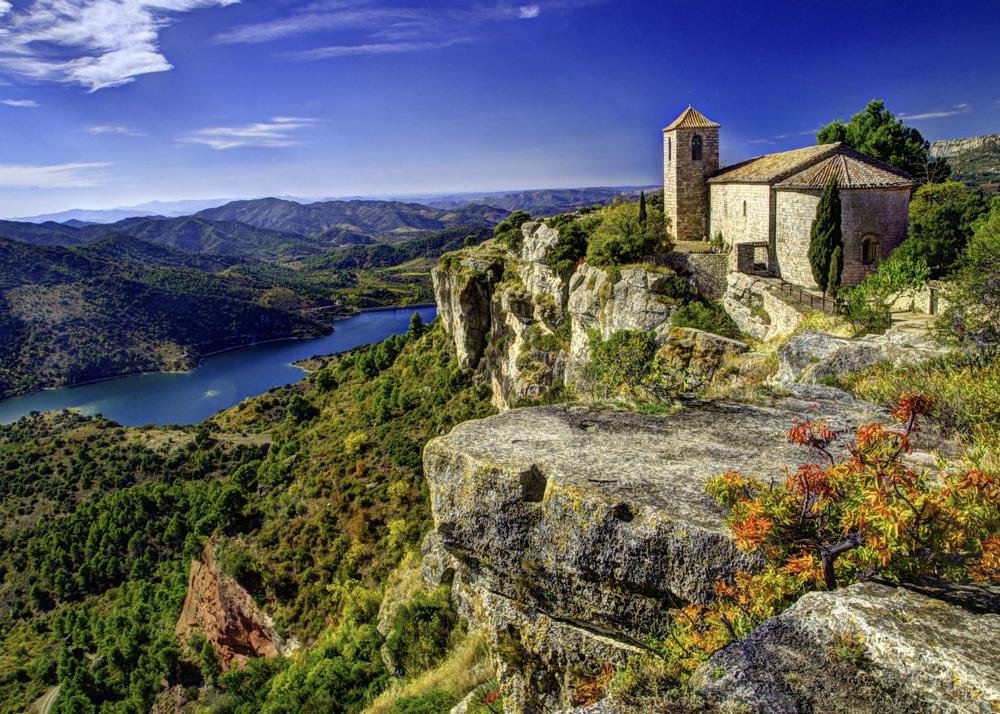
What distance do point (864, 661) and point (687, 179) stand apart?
28877 millimetres

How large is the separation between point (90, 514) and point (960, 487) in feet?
244

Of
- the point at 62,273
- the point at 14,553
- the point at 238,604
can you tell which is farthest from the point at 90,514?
the point at 62,273

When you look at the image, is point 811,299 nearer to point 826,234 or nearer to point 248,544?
point 826,234

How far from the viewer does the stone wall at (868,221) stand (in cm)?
2372

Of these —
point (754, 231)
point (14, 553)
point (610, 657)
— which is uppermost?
point (754, 231)

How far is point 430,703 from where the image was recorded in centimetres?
1180

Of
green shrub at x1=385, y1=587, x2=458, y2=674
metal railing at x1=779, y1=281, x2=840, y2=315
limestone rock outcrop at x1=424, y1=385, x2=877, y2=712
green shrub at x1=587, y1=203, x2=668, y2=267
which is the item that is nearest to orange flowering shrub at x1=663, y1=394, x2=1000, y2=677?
limestone rock outcrop at x1=424, y1=385, x2=877, y2=712

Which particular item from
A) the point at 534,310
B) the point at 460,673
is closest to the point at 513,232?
the point at 534,310

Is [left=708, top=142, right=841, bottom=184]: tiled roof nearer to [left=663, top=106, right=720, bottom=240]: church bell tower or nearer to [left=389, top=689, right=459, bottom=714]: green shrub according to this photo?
[left=663, top=106, right=720, bottom=240]: church bell tower

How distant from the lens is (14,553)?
199ft

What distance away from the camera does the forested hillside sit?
2728 centimetres

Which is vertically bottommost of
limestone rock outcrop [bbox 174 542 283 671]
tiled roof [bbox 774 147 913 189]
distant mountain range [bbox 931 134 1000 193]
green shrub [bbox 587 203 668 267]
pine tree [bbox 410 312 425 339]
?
limestone rock outcrop [bbox 174 542 283 671]

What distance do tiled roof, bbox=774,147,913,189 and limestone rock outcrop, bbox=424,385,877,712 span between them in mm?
17680

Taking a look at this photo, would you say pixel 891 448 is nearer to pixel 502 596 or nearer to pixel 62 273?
pixel 502 596
